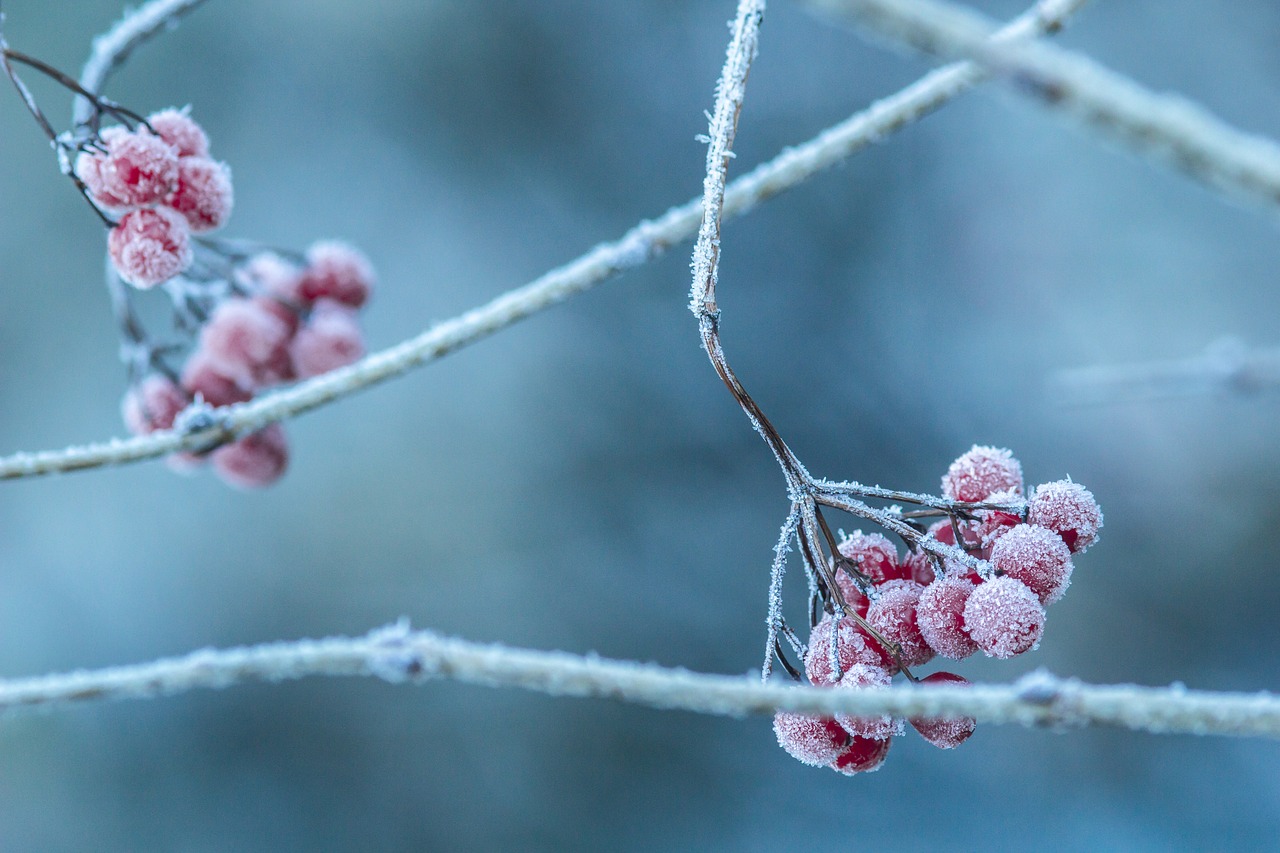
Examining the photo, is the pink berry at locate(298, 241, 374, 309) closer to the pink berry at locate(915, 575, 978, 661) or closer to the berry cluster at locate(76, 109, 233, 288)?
the berry cluster at locate(76, 109, 233, 288)

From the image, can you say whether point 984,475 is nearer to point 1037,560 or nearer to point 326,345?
point 1037,560

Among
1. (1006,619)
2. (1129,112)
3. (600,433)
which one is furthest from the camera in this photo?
(600,433)

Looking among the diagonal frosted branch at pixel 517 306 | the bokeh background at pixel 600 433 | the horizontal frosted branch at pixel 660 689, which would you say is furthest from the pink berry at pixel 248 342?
the bokeh background at pixel 600 433

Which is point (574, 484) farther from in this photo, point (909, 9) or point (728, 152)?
point (909, 9)

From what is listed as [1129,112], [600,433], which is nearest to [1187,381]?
[1129,112]

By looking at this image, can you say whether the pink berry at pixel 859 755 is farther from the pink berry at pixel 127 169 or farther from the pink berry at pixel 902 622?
the pink berry at pixel 127 169

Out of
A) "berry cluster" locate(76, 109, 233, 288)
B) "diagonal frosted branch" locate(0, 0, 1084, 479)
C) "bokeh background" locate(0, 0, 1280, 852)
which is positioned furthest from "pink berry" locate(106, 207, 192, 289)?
"bokeh background" locate(0, 0, 1280, 852)
